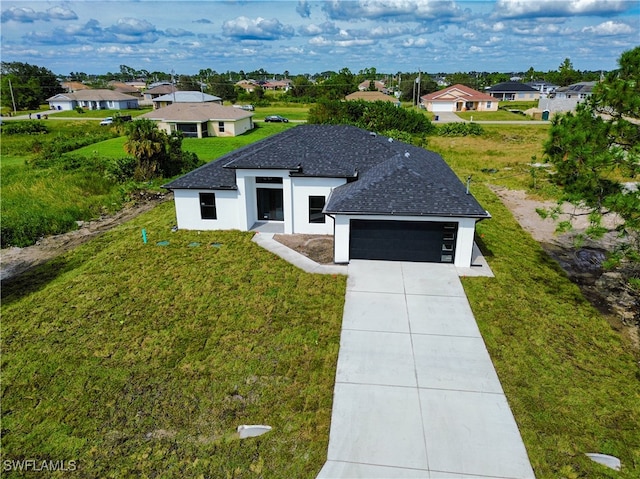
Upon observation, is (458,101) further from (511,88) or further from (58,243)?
(58,243)

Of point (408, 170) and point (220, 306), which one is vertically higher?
point (408, 170)

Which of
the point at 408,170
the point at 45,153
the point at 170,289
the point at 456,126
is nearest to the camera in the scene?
the point at 170,289

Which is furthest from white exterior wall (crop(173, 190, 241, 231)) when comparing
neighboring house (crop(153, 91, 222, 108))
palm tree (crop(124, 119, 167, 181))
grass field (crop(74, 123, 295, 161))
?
neighboring house (crop(153, 91, 222, 108))

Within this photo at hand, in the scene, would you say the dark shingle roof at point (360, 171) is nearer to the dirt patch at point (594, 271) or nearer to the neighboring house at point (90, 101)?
the dirt patch at point (594, 271)

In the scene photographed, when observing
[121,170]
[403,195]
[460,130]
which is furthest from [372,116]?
[403,195]

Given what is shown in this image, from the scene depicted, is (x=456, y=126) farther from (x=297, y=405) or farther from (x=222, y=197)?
(x=297, y=405)

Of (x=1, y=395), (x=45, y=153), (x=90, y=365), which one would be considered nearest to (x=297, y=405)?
(x=90, y=365)

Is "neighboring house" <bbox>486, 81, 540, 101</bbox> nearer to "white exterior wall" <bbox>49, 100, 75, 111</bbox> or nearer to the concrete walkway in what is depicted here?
"white exterior wall" <bbox>49, 100, 75, 111</bbox>
